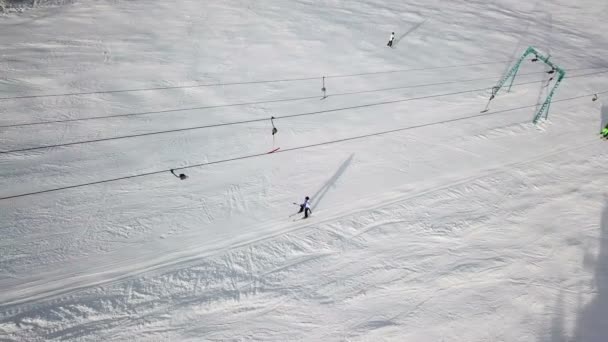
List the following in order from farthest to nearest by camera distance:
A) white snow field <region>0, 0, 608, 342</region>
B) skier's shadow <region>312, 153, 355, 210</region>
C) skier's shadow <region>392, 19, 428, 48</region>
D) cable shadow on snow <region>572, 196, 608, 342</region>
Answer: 1. skier's shadow <region>392, 19, 428, 48</region>
2. skier's shadow <region>312, 153, 355, 210</region>
3. cable shadow on snow <region>572, 196, 608, 342</region>
4. white snow field <region>0, 0, 608, 342</region>

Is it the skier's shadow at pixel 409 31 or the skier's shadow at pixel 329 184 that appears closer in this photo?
the skier's shadow at pixel 329 184

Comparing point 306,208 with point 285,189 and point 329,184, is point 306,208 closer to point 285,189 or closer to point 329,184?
point 285,189

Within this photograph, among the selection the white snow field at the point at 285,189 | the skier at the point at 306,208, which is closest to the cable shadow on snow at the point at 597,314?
the white snow field at the point at 285,189

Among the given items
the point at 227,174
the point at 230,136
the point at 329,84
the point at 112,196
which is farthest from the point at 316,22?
the point at 112,196

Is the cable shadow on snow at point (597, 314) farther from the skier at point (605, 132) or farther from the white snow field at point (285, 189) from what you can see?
the skier at point (605, 132)

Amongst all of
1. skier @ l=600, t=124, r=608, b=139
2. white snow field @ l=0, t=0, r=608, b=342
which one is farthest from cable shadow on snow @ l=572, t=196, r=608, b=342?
skier @ l=600, t=124, r=608, b=139

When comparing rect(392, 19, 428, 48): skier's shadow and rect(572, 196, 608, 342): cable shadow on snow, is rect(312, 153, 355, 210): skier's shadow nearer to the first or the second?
rect(572, 196, 608, 342): cable shadow on snow
